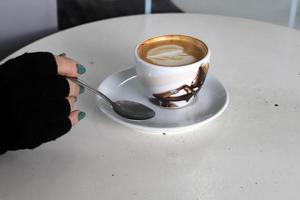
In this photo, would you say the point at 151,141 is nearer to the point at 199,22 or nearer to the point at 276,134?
the point at 276,134

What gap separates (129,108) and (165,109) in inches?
2.0

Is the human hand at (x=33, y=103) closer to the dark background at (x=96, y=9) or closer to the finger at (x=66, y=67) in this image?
the finger at (x=66, y=67)

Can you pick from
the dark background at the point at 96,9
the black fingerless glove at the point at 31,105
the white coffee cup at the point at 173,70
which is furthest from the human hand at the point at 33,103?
the dark background at the point at 96,9

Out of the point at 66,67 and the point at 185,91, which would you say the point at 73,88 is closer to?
the point at 66,67

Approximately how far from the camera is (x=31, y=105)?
1.66 ft

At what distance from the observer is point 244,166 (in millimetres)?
527

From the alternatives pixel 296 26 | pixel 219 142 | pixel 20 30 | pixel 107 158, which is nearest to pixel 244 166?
pixel 219 142

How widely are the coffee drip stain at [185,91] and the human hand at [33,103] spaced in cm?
12

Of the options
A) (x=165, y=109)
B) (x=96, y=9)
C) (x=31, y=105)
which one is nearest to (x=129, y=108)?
(x=165, y=109)

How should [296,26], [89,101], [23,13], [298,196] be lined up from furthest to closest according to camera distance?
[296,26], [23,13], [89,101], [298,196]

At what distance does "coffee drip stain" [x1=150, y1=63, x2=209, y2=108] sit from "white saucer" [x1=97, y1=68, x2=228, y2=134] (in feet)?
0.04

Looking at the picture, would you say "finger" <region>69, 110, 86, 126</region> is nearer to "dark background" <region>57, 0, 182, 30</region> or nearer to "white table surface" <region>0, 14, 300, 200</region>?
"white table surface" <region>0, 14, 300, 200</region>

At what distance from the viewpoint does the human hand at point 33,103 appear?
50cm

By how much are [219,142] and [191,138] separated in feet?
0.12
